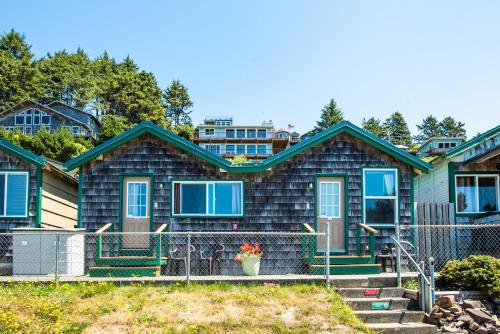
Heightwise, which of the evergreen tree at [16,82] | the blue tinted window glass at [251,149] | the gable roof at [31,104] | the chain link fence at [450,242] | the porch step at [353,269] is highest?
the evergreen tree at [16,82]

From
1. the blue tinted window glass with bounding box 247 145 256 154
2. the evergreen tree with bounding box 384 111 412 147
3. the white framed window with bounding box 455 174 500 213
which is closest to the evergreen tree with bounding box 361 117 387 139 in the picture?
the evergreen tree with bounding box 384 111 412 147

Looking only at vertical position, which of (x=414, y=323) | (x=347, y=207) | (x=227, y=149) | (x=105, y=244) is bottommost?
(x=414, y=323)

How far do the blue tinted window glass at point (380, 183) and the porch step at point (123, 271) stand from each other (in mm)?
6225

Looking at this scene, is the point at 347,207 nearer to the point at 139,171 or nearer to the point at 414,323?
the point at 414,323

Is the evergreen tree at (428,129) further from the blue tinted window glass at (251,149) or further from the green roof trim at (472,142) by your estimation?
the green roof trim at (472,142)

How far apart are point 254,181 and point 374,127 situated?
74.2m

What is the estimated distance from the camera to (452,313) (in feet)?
39.9

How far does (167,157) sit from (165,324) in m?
6.24

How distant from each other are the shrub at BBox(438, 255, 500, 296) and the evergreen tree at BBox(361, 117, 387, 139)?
69.4 m

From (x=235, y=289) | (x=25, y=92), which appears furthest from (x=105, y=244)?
(x=25, y=92)

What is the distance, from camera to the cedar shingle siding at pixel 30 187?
52.9 ft

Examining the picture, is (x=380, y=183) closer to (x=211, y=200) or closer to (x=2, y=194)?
(x=211, y=200)

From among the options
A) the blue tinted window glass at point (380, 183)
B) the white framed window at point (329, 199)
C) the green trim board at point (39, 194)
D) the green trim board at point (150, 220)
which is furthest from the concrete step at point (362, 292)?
the green trim board at point (39, 194)

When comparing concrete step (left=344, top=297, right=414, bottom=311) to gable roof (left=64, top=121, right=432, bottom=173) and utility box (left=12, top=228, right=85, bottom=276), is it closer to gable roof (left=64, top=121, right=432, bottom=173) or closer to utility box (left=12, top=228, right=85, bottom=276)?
gable roof (left=64, top=121, right=432, bottom=173)
